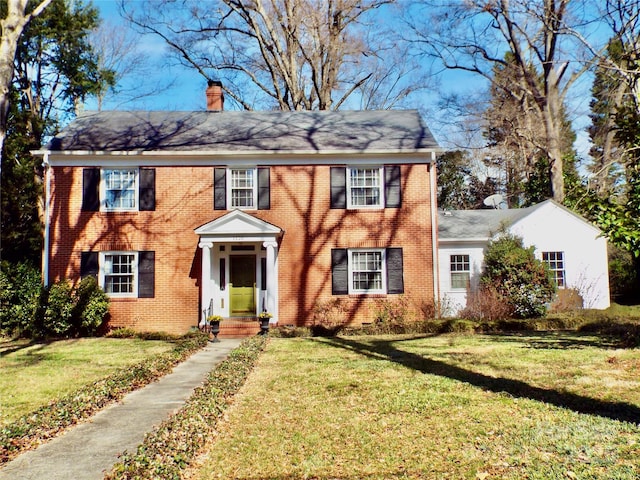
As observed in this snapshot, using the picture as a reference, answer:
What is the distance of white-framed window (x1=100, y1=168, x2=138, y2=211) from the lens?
53.8 ft

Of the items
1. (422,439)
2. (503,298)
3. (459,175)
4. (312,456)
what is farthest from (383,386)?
(459,175)

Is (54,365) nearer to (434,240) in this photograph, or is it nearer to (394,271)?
(394,271)

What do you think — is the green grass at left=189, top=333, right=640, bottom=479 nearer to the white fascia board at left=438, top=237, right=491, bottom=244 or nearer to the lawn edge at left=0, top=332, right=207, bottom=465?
the lawn edge at left=0, top=332, right=207, bottom=465

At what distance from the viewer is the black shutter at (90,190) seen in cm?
1625

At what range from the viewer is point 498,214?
22.2m

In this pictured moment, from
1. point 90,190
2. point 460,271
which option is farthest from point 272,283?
point 460,271

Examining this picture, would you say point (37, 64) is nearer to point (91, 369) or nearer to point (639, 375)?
point (91, 369)

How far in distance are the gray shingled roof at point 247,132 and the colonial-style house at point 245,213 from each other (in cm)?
13

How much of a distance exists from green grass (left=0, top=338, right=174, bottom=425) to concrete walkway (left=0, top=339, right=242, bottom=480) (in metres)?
1.20

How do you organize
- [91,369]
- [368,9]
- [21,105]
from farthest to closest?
[368,9], [21,105], [91,369]

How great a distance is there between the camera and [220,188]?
53.9 feet

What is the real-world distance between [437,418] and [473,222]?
16166 mm

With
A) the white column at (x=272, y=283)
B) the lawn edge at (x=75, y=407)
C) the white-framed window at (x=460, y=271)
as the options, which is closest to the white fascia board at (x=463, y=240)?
the white-framed window at (x=460, y=271)

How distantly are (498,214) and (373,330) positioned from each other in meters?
10.6
